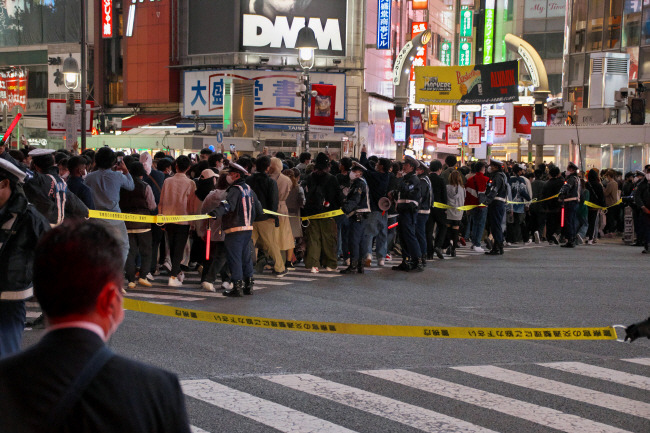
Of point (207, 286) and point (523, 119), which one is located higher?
point (523, 119)

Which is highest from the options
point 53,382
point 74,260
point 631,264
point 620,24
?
point 620,24

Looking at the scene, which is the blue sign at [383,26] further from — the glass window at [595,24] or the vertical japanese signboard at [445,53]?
the vertical japanese signboard at [445,53]

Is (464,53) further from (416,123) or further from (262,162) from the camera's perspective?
(262,162)

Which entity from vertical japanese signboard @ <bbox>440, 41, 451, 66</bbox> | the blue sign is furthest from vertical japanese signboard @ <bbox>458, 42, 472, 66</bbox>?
the blue sign

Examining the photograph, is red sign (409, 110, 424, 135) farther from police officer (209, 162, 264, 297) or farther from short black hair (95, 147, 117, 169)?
short black hair (95, 147, 117, 169)

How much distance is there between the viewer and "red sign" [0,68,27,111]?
5719 centimetres

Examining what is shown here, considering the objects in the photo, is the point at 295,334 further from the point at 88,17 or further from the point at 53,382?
the point at 88,17

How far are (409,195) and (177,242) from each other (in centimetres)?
454

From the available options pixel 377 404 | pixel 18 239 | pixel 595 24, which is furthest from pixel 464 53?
pixel 18 239

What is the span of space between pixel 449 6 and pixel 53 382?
81721 millimetres

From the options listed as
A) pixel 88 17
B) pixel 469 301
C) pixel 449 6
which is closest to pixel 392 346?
pixel 469 301

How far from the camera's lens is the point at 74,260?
88.2 inches

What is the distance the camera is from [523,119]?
39.2 metres

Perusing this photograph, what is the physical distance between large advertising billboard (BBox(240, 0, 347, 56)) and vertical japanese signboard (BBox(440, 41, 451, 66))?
25318 millimetres
